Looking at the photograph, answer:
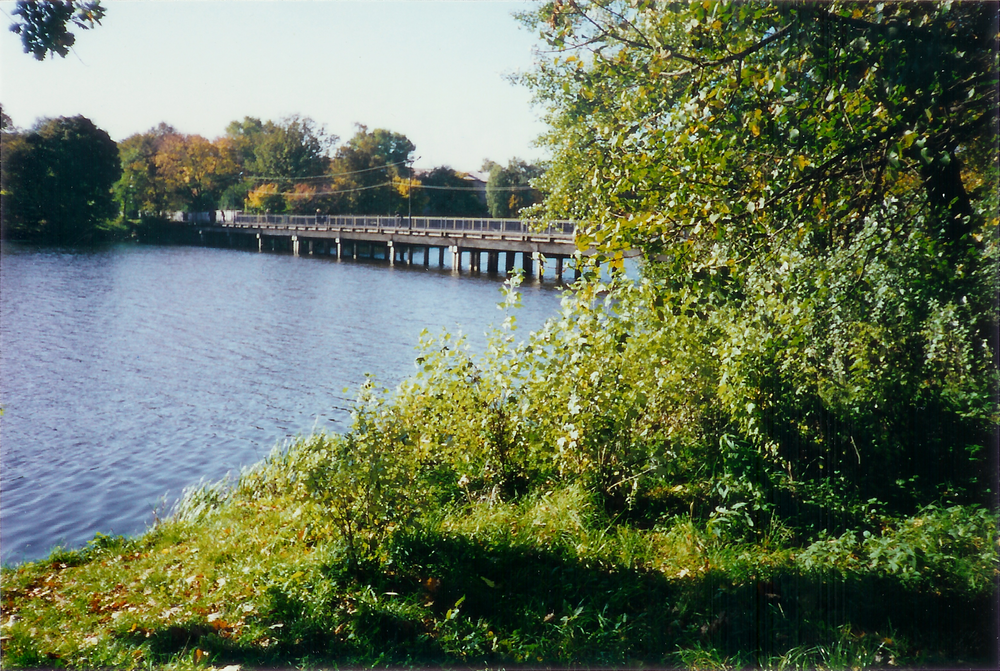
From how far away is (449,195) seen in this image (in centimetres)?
5531

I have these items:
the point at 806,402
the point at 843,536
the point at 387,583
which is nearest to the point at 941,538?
the point at 843,536

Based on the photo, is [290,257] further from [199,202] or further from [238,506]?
[238,506]

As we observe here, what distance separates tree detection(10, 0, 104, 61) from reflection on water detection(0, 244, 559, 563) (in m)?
5.11

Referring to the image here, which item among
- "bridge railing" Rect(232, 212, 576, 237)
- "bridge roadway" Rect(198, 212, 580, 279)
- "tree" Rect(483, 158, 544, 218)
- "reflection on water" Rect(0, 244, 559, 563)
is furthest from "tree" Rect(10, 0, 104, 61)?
"tree" Rect(483, 158, 544, 218)

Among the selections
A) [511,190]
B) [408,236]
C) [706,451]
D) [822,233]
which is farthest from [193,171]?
[706,451]

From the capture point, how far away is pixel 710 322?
238 inches

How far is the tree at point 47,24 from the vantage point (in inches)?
213

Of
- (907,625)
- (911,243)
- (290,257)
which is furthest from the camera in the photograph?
(290,257)

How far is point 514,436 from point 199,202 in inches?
2668

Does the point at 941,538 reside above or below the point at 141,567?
above

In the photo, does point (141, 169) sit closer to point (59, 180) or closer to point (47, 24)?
point (59, 180)

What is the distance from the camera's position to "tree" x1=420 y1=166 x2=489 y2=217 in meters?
53.3

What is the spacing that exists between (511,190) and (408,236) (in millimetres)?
7870

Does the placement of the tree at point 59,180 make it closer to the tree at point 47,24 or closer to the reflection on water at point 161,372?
the reflection on water at point 161,372
